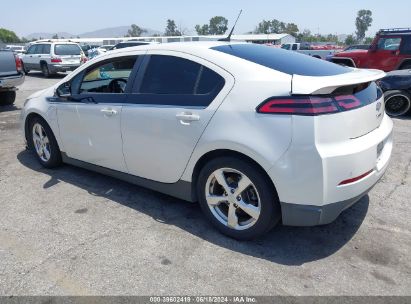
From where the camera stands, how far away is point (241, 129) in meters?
2.79

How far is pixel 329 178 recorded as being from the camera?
2.55 m

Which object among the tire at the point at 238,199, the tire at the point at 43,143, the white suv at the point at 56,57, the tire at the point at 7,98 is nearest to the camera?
the tire at the point at 238,199

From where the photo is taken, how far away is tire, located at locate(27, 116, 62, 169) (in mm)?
4723

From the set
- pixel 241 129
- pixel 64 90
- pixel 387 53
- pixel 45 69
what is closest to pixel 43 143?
pixel 64 90

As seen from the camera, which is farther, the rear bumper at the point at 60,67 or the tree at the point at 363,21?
the tree at the point at 363,21

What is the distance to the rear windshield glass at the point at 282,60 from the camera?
3.00 metres

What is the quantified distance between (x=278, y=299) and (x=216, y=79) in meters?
1.77

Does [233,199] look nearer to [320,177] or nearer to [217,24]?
[320,177]

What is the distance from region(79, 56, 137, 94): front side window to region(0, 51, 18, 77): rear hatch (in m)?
5.71

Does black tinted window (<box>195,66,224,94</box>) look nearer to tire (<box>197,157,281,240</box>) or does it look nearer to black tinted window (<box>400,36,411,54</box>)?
tire (<box>197,157,281,240</box>)

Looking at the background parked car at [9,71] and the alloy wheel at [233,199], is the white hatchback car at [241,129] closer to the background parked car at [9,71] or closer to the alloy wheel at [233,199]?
the alloy wheel at [233,199]

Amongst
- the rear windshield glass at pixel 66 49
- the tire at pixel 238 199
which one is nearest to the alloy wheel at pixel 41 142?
the tire at pixel 238 199

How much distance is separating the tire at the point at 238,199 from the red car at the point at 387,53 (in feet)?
34.7

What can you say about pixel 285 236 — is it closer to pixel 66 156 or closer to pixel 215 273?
pixel 215 273
